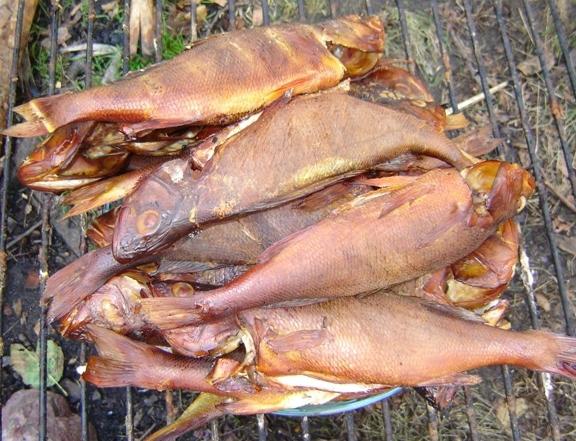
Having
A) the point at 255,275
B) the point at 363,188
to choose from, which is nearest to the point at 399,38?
the point at 363,188

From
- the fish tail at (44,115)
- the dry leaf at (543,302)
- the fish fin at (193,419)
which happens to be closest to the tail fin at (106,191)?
the fish tail at (44,115)

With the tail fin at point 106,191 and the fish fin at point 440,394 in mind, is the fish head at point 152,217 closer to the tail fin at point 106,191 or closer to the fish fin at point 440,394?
the tail fin at point 106,191

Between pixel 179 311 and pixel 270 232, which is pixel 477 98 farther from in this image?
pixel 179 311

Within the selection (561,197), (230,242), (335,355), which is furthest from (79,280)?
(561,197)

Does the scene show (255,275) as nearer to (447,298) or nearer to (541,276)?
(447,298)

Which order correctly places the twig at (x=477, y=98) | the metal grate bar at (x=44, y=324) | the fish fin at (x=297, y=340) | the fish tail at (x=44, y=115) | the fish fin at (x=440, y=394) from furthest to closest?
the twig at (x=477, y=98)
the metal grate bar at (x=44, y=324)
the fish fin at (x=440, y=394)
the fish fin at (x=297, y=340)
the fish tail at (x=44, y=115)

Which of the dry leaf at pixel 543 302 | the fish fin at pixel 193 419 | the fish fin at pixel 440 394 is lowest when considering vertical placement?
the dry leaf at pixel 543 302

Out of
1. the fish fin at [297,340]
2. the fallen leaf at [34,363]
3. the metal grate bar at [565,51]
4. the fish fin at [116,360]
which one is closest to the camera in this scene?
the fish fin at [297,340]
